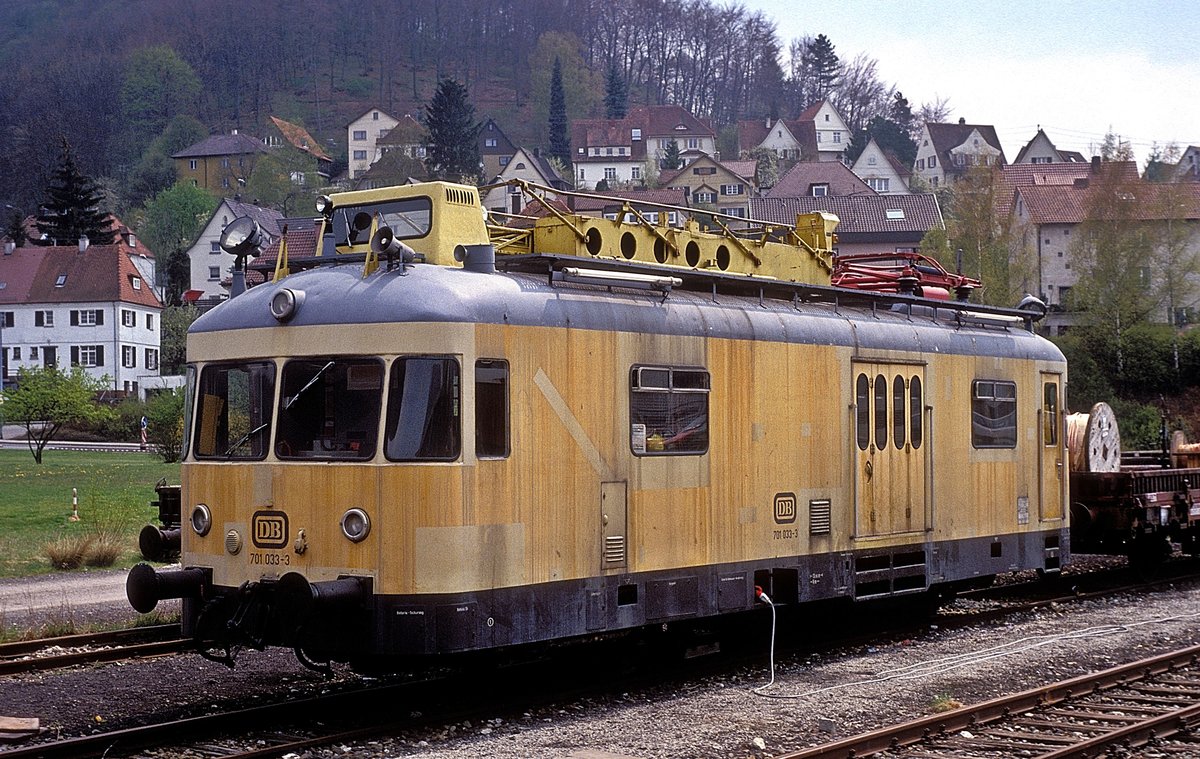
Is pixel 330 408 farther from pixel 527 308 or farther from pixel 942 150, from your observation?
pixel 942 150

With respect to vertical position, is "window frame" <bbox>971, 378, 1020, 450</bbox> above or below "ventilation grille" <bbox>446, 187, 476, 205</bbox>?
below

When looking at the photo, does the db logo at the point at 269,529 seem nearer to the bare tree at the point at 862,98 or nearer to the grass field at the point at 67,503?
the grass field at the point at 67,503

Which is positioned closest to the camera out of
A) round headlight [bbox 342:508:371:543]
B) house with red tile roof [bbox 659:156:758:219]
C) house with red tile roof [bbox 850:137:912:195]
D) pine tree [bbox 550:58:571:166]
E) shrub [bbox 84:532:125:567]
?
round headlight [bbox 342:508:371:543]

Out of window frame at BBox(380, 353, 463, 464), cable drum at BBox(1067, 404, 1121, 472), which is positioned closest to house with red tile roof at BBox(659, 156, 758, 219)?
cable drum at BBox(1067, 404, 1121, 472)

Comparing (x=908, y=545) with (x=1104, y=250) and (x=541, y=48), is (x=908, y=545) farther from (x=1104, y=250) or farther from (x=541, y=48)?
(x=541, y=48)

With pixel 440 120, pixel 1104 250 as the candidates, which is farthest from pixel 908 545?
pixel 440 120

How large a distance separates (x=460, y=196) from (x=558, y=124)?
13468cm

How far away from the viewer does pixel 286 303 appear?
10594mm

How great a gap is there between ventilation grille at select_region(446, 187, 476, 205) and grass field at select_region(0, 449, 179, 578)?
438 inches

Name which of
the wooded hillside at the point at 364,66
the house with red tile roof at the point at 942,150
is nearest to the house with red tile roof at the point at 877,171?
the house with red tile roof at the point at 942,150

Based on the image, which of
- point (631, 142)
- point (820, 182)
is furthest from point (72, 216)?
point (631, 142)

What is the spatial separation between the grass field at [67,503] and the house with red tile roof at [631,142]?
279ft

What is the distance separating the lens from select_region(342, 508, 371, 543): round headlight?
10.0 m

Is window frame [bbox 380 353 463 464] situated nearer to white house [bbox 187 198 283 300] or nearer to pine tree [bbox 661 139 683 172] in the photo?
white house [bbox 187 198 283 300]
